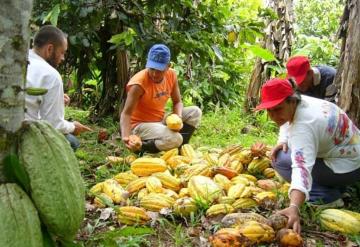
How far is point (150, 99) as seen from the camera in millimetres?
5031

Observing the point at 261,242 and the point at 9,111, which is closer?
the point at 9,111

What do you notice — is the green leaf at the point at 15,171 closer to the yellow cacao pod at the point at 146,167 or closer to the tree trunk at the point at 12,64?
the tree trunk at the point at 12,64

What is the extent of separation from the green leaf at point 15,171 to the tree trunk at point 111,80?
16.1 ft

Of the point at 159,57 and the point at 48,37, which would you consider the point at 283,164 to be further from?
the point at 48,37

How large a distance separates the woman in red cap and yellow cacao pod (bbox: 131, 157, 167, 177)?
103 centimetres

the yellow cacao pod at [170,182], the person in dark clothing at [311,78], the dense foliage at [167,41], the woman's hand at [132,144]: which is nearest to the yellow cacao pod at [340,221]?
the yellow cacao pod at [170,182]

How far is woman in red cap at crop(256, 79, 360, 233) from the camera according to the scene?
3.02 m

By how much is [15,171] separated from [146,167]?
8.11 ft

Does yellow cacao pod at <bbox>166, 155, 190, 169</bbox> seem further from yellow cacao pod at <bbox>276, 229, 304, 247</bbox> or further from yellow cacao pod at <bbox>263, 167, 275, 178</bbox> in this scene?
yellow cacao pod at <bbox>276, 229, 304, 247</bbox>

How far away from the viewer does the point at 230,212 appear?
3238mm

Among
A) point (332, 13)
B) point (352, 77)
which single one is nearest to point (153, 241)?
point (352, 77)

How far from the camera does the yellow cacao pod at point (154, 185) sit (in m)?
3.59

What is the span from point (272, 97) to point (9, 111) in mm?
1949

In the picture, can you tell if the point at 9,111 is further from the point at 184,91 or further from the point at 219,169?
the point at 184,91
